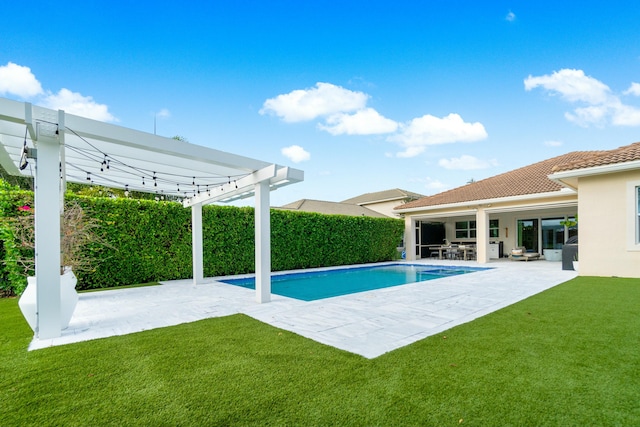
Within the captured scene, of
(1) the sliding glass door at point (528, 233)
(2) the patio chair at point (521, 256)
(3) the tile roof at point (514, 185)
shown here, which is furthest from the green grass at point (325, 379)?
(1) the sliding glass door at point (528, 233)

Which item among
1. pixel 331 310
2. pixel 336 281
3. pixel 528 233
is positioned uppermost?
pixel 528 233

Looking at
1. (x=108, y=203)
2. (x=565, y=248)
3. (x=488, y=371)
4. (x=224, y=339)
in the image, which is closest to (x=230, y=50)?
(x=108, y=203)

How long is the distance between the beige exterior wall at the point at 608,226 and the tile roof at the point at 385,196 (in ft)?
66.9

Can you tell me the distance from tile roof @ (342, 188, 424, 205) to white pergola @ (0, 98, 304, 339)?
2417cm

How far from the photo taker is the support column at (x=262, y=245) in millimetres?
8211

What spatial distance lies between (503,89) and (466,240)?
35.1 ft

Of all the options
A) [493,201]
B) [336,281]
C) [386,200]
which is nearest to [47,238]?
[336,281]

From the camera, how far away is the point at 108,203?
11.1 metres

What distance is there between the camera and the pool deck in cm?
535

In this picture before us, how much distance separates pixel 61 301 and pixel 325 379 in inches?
204

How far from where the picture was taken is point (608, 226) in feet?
36.5

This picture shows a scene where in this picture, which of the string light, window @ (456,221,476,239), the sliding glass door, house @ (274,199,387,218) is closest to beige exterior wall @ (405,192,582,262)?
the sliding glass door

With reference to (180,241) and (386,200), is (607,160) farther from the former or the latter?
(386,200)

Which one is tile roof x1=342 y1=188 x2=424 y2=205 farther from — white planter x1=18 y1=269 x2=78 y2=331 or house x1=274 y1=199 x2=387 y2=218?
white planter x1=18 y1=269 x2=78 y2=331
